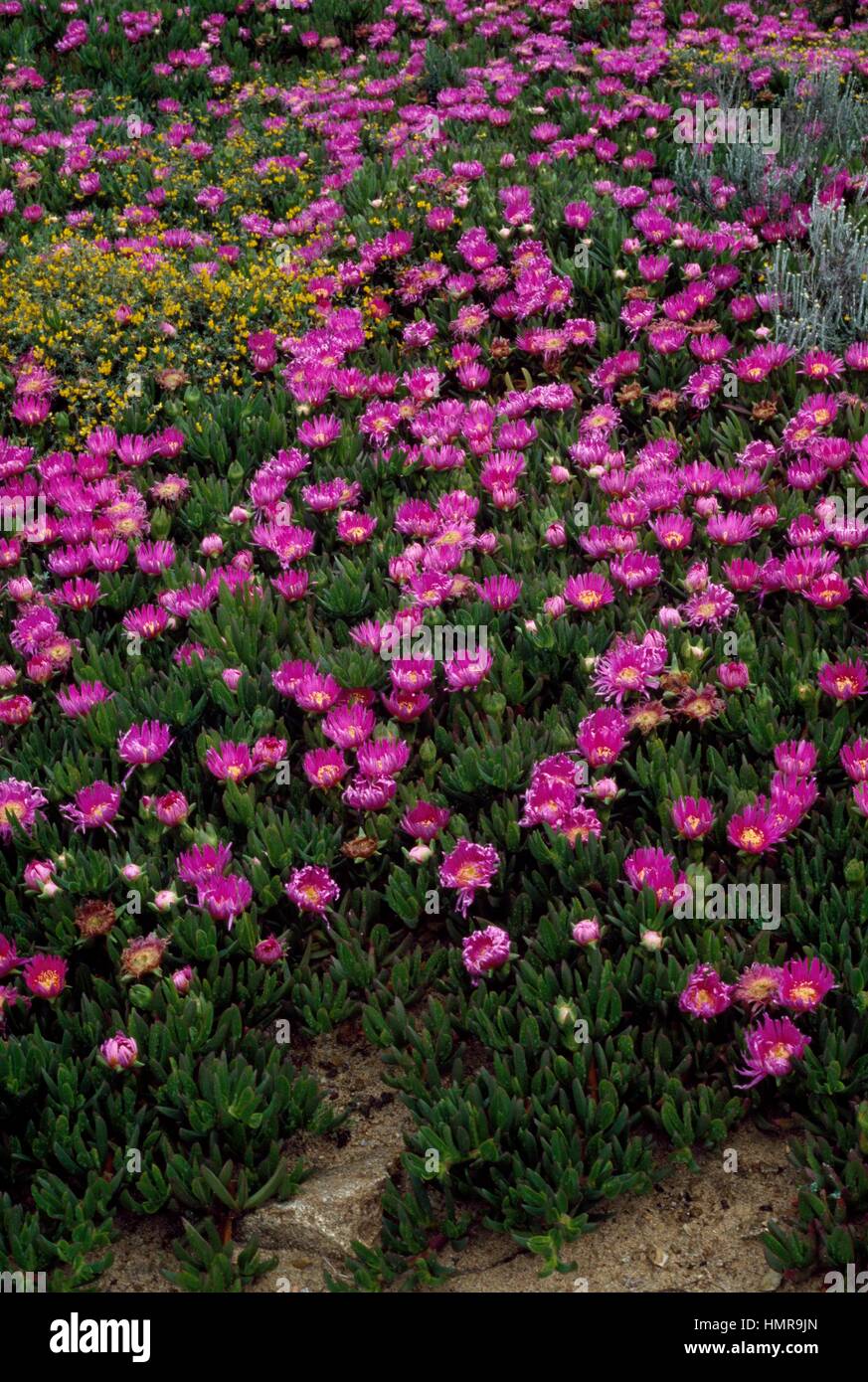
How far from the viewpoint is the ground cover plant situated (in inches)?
109

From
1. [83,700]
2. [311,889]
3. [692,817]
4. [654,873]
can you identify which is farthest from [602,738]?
→ [83,700]

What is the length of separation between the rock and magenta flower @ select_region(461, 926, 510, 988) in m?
0.51

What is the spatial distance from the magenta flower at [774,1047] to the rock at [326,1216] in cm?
88

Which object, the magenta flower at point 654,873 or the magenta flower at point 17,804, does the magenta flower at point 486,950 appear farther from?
the magenta flower at point 17,804

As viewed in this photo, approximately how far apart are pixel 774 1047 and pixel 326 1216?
42.2 inches

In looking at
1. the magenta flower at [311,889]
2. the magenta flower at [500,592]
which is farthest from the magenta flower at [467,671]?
the magenta flower at [311,889]

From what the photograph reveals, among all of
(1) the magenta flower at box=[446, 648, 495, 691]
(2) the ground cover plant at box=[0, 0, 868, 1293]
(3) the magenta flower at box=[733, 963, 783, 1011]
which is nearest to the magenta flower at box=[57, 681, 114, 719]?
(2) the ground cover plant at box=[0, 0, 868, 1293]

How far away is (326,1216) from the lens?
2.78 meters

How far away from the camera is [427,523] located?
4453 mm

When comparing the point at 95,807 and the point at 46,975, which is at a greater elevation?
the point at 95,807

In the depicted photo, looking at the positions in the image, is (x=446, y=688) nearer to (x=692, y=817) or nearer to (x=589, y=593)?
(x=589, y=593)
